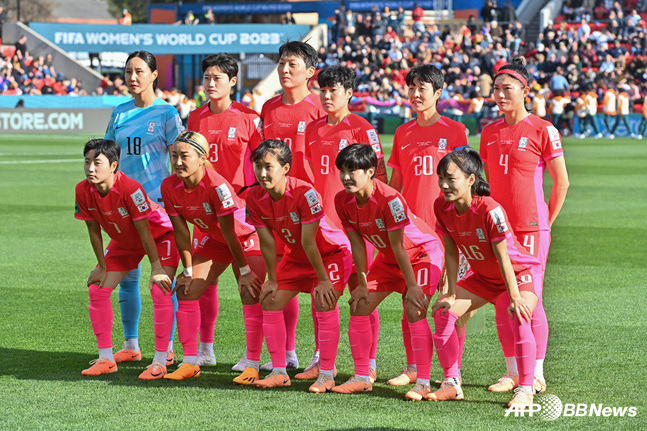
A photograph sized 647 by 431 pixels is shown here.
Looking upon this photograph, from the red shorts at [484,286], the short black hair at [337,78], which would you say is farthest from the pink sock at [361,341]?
the short black hair at [337,78]

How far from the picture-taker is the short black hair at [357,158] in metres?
5.92

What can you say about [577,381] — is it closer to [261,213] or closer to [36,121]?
[261,213]

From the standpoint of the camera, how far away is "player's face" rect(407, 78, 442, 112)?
6.48 m

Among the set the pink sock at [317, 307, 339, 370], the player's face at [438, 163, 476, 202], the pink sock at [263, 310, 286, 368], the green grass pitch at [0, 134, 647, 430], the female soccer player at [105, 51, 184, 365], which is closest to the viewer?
the green grass pitch at [0, 134, 647, 430]

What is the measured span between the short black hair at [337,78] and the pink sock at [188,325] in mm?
1783

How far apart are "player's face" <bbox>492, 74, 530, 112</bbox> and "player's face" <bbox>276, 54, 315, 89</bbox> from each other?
1486 mm

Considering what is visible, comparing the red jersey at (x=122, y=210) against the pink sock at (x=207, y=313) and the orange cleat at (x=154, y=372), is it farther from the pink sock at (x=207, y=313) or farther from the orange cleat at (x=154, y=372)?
the orange cleat at (x=154, y=372)

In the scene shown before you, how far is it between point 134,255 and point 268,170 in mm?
1528

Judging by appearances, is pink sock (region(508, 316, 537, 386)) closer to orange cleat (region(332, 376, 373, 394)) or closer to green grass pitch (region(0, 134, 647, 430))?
green grass pitch (region(0, 134, 647, 430))

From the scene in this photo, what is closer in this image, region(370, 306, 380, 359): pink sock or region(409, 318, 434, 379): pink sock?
region(409, 318, 434, 379): pink sock

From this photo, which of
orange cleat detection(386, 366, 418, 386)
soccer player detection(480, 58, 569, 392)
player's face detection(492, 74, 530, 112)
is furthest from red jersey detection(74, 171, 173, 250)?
player's face detection(492, 74, 530, 112)

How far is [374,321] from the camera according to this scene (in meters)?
6.63

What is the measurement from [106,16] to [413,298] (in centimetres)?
8563

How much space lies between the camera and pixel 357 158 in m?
5.93
